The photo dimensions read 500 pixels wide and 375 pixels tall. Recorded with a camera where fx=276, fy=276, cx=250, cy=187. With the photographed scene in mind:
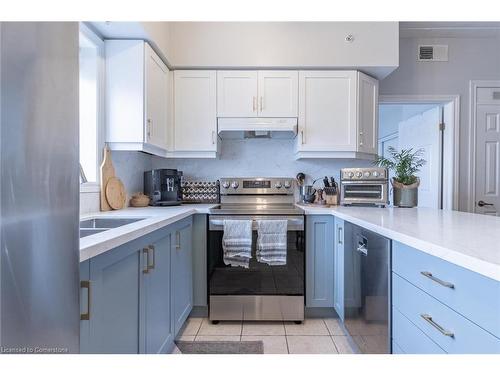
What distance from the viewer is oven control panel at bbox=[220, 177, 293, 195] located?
2.72 m

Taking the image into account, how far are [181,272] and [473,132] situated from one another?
3211mm

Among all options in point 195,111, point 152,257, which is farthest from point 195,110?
point 152,257

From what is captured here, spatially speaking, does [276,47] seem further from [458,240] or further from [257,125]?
[458,240]

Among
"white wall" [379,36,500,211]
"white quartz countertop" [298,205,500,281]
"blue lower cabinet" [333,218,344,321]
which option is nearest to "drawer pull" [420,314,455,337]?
"white quartz countertop" [298,205,500,281]

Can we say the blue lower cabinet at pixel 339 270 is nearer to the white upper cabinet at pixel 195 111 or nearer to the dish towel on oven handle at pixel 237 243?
the dish towel on oven handle at pixel 237 243

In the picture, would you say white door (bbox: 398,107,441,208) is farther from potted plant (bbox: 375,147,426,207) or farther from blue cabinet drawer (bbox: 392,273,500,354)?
blue cabinet drawer (bbox: 392,273,500,354)

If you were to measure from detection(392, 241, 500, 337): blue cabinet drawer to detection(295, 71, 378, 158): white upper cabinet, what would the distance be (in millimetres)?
1491

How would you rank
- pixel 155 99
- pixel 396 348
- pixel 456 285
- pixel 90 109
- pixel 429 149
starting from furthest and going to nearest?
1. pixel 429 149
2. pixel 155 99
3. pixel 90 109
4. pixel 396 348
5. pixel 456 285

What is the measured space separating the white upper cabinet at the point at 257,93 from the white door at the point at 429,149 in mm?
1728

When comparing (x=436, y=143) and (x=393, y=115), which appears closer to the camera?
(x=436, y=143)

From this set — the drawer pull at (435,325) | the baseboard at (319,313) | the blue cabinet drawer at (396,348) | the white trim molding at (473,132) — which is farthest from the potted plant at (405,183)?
the drawer pull at (435,325)

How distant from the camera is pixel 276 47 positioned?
2438 mm
